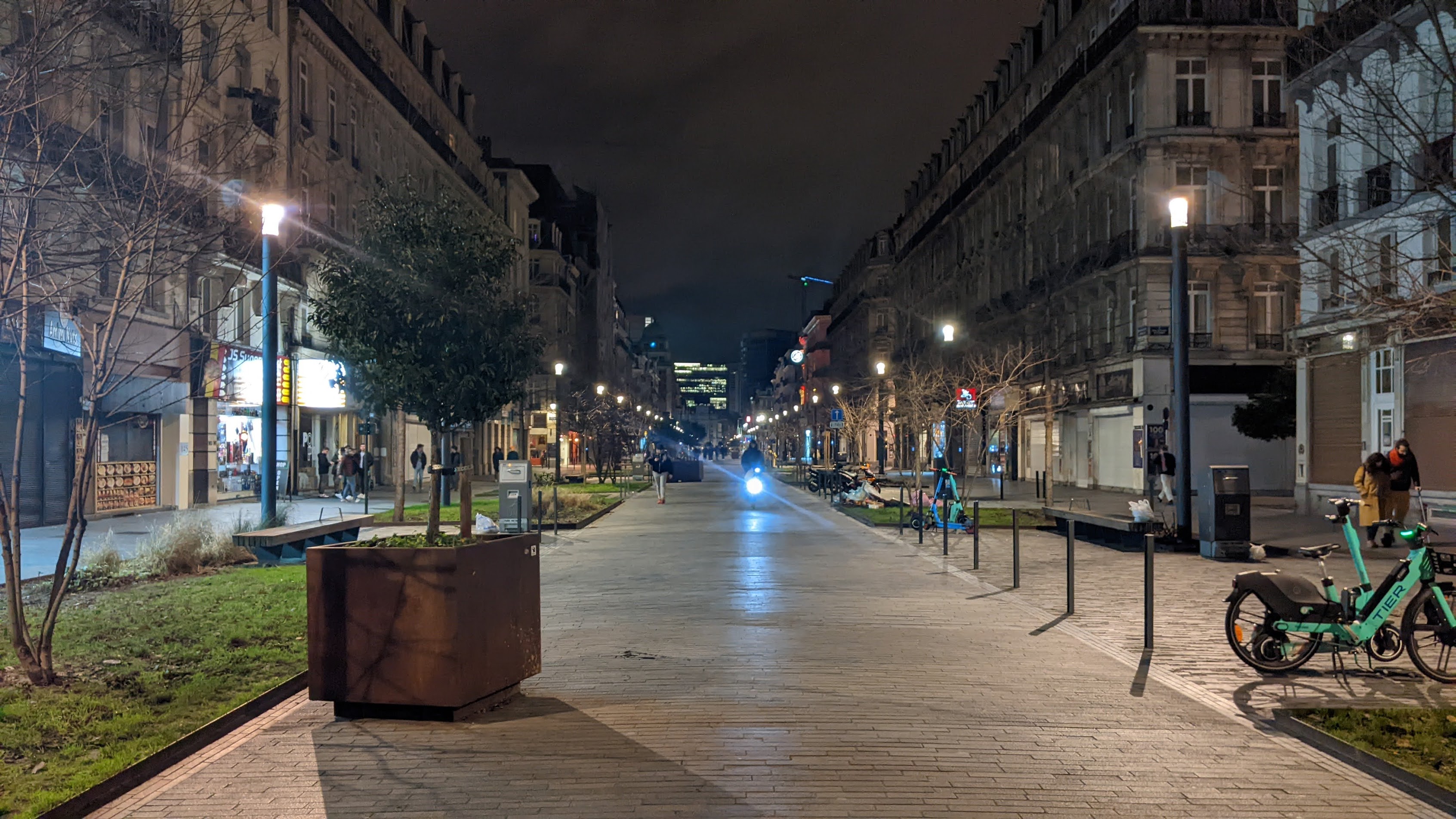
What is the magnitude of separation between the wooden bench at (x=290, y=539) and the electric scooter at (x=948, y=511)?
10386mm

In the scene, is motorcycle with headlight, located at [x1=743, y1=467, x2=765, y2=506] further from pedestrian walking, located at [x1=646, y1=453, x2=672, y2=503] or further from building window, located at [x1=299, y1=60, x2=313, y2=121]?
building window, located at [x1=299, y1=60, x2=313, y2=121]

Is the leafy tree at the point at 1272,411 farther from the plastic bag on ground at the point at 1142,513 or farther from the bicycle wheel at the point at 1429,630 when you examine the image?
the bicycle wheel at the point at 1429,630

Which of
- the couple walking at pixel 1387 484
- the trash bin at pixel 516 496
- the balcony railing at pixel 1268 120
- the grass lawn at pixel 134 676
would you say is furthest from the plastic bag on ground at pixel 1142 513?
the balcony railing at pixel 1268 120

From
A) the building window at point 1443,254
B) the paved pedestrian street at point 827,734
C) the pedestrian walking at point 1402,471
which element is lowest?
the paved pedestrian street at point 827,734

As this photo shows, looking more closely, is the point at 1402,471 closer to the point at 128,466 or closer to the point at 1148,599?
the point at 1148,599

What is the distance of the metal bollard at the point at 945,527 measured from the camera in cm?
1736

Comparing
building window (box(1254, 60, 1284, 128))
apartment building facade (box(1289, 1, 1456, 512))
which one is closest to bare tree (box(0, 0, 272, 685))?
apartment building facade (box(1289, 1, 1456, 512))

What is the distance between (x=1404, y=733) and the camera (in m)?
6.55

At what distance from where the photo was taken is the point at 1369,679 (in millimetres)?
8195

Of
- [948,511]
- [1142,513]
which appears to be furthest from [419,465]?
[1142,513]

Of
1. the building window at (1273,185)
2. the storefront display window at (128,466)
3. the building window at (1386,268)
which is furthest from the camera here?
the building window at (1273,185)

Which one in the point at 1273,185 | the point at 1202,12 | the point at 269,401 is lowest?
the point at 269,401

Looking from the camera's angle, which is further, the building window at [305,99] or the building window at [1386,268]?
the building window at [305,99]

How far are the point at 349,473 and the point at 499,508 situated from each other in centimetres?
1209
